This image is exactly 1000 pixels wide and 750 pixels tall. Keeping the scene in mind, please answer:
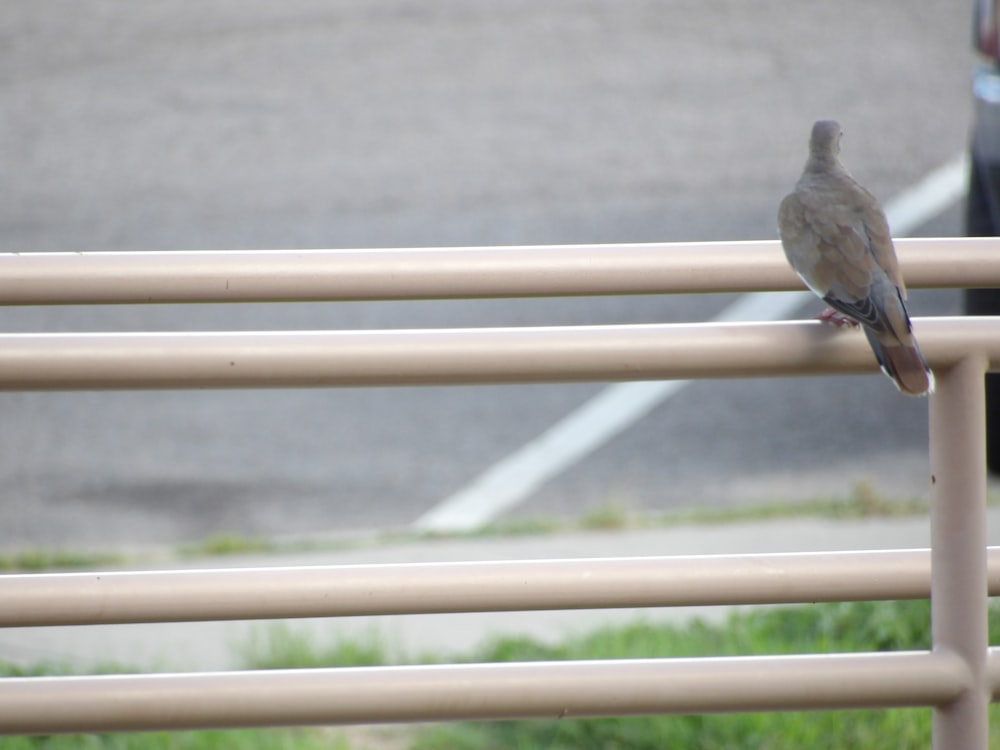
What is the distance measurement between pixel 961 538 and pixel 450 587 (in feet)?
1.98

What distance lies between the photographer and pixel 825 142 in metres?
2.42

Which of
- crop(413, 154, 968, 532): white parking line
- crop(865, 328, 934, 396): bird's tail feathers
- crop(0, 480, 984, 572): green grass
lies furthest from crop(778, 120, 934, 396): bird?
crop(413, 154, 968, 532): white parking line

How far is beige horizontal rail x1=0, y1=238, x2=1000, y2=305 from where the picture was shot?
1.58 m

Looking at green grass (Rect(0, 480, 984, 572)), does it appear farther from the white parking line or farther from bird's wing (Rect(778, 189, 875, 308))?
bird's wing (Rect(778, 189, 875, 308))

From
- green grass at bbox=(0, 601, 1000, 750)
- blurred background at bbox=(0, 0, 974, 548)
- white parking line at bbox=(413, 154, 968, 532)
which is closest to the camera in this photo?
green grass at bbox=(0, 601, 1000, 750)

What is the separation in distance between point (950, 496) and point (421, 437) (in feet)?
15.9

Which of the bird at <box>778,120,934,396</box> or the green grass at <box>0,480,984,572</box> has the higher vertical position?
the bird at <box>778,120,934,396</box>

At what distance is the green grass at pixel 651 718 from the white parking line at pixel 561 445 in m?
1.41

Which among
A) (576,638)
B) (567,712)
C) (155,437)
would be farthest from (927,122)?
(567,712)

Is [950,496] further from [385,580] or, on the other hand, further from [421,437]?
[421,437]

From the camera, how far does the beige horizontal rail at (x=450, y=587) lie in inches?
60.5

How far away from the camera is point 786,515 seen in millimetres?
5199

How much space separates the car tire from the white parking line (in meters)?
0.92

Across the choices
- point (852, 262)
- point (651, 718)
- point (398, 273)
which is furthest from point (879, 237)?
point (651, 718)
